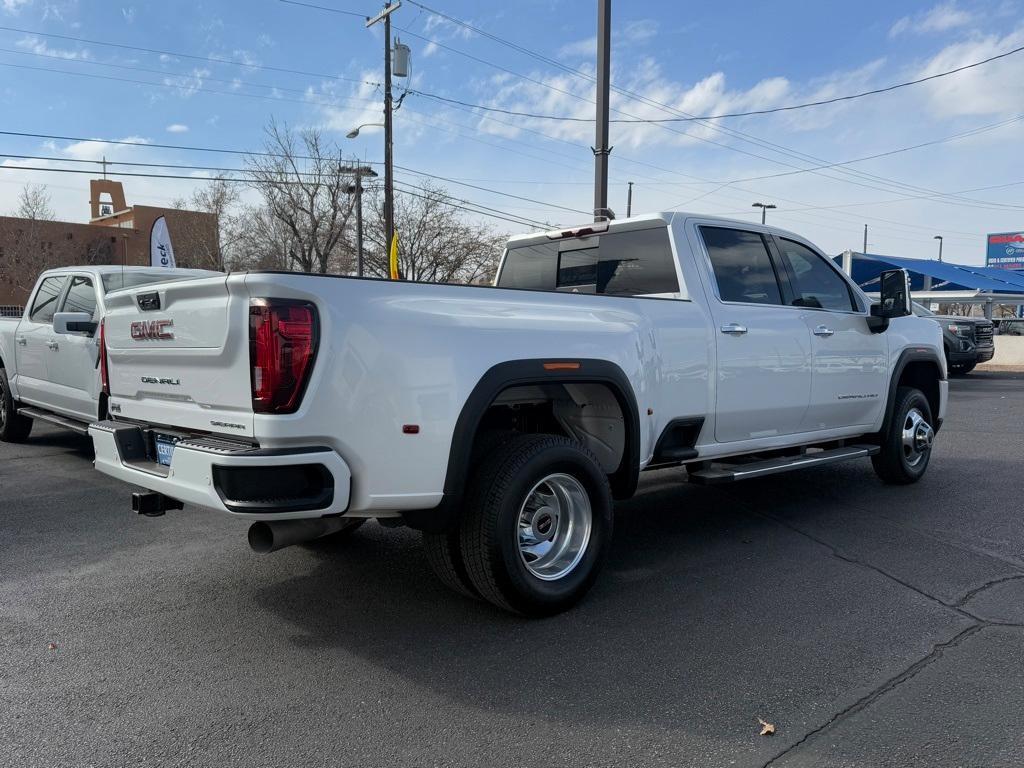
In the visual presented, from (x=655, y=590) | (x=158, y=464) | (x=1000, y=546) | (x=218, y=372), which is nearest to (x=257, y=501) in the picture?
(x=218, y=372)

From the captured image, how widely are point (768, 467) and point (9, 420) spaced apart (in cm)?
813

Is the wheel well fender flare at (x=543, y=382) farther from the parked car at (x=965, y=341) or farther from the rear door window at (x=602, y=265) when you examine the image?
the parked car at (x=965, y=341)

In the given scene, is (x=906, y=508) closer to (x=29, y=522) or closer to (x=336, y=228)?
(x=29, y=522)

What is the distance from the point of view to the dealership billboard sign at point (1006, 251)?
5291 cm

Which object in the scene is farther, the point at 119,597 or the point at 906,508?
the point at 906,508

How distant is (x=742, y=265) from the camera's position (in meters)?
5.39

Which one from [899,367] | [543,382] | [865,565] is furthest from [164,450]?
[899,367]

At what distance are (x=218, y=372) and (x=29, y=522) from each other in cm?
330

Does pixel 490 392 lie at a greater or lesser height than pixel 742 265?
lesser

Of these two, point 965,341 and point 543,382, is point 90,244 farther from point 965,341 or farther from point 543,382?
point 543,382

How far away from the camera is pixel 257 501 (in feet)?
10.1

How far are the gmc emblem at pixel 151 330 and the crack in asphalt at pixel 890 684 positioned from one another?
3.06m

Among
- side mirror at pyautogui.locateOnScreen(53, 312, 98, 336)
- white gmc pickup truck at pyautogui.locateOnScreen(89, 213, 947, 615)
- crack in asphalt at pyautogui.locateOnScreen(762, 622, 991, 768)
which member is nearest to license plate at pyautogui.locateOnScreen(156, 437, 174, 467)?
white gmc pickup truck at pyautogui.locateOnScreen(89, 213, 947, 615)

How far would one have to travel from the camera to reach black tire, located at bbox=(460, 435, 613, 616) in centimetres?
355
